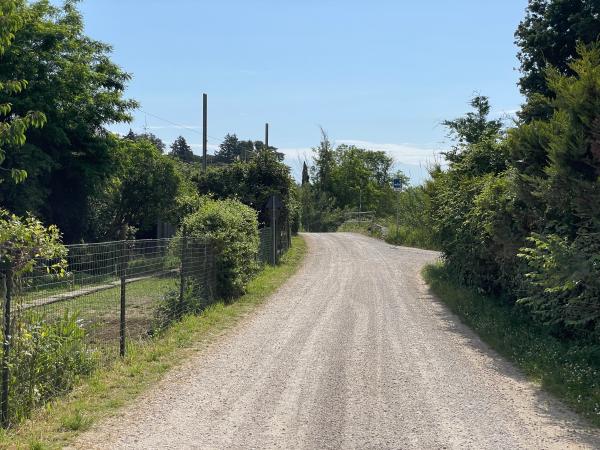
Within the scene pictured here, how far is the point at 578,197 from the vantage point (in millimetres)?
8789

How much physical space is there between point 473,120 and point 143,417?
26.8m

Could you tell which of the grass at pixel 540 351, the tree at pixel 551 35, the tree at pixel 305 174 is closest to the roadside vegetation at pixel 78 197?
the grass at pixel 540 351

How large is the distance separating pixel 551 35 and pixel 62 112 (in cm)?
1854

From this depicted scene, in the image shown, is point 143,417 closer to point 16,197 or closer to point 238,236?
point 238,236

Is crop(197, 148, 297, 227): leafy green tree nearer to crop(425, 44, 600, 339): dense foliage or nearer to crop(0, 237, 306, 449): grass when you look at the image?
crop(425, 44, 600, 339): dense foliage

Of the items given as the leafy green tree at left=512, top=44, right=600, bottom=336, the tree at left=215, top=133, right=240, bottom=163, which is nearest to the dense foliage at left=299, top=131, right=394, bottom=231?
the tree at left=215, top=133, right=240, bottom=163

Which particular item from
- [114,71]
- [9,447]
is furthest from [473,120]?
[9,447]

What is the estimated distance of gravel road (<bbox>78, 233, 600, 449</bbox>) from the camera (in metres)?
5.87

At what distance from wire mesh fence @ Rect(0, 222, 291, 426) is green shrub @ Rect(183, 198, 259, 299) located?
5.11 ft

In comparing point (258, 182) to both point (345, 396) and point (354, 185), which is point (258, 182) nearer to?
point (345, 396)

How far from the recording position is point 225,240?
47.5 feet

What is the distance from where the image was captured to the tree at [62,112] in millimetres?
22812

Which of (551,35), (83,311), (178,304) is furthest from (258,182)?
(83,311)

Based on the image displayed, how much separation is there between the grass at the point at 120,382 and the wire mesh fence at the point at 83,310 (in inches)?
8.2
